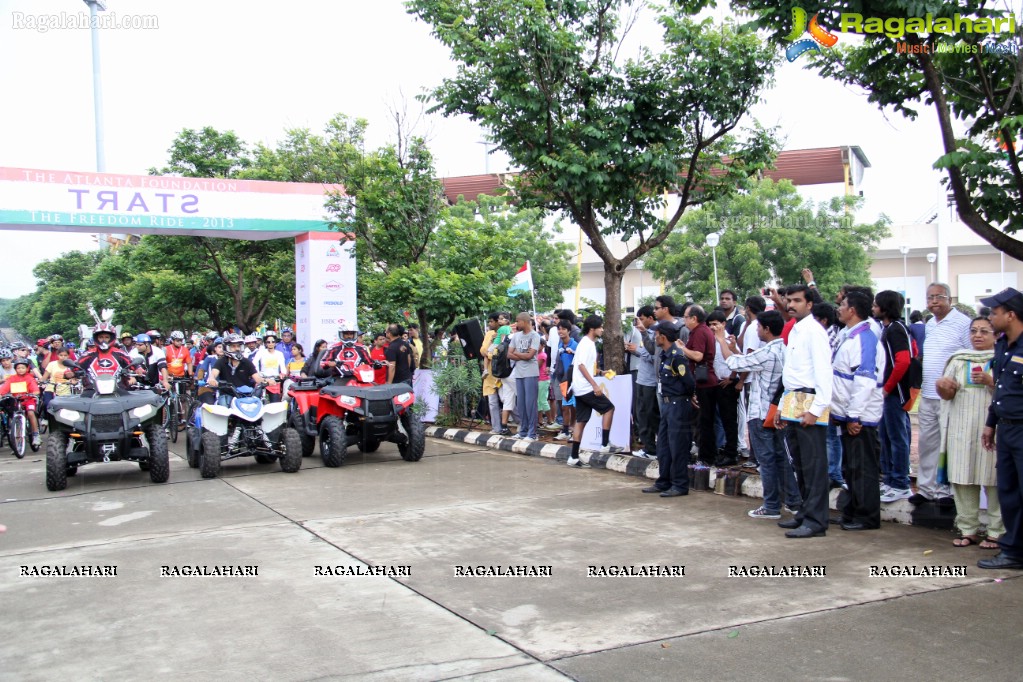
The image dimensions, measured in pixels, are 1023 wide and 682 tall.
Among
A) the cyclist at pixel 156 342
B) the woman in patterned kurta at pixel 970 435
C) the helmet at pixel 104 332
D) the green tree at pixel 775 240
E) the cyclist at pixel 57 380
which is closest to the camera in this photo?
the woman in patterned kurta at pixel 970 435

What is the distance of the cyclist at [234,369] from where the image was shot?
11141 millimetres

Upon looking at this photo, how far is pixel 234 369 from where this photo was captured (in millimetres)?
11227

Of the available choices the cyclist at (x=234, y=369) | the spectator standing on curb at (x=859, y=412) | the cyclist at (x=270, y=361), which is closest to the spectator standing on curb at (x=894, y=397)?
the spectator standing on curb at (x=859, y=412)

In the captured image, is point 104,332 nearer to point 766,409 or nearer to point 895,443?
point 766,409

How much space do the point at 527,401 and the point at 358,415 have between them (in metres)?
2.62

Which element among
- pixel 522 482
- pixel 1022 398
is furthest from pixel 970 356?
pixel 522 482

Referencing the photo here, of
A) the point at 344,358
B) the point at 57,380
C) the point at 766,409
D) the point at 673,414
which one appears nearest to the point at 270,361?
the point at 344,358

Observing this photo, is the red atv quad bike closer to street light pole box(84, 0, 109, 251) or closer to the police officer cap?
the police officer cap

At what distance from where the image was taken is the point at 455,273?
626 inches

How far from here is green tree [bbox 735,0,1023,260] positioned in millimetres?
6562

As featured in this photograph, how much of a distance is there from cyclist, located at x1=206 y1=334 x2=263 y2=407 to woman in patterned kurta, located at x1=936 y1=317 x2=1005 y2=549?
805 centimetres

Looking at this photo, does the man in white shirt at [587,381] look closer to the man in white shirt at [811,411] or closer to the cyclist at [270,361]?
the man in white shirt at [811,411]

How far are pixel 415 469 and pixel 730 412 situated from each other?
4.04m

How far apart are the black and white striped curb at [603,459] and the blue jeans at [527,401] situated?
0.25 meters
